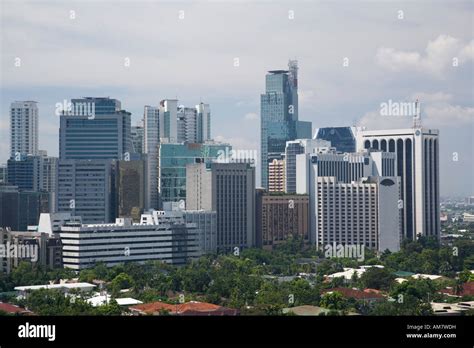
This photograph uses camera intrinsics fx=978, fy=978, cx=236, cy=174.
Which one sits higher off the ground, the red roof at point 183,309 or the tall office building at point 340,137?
the tall office building at point 340,137

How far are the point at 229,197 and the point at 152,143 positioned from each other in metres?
7.72

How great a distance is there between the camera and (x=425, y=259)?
1523 centimetres

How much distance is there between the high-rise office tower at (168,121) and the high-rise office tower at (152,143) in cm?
20

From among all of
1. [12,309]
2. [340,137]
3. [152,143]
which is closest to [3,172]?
[152,143]

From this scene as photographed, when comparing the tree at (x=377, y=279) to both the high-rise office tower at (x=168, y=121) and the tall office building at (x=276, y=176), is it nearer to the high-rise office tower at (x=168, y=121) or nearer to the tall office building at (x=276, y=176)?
the tall office building at (x=276, y=176)

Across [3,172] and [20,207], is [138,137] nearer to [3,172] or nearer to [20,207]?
[3,172]

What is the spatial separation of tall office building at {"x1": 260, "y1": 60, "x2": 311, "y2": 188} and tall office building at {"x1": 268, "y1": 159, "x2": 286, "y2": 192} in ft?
3.83

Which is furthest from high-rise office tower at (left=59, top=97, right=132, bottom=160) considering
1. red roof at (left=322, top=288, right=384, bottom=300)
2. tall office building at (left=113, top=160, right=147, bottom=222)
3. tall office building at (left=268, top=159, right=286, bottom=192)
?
red roof at (left=322, top=288, right=384, bottom=300)

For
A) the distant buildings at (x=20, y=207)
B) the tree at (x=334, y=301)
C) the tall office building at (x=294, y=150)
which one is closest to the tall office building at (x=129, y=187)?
the distant buildings at (x=20, y=207)

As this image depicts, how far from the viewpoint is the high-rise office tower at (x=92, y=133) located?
984 inches

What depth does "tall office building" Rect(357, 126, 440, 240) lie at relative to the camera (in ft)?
74.7
